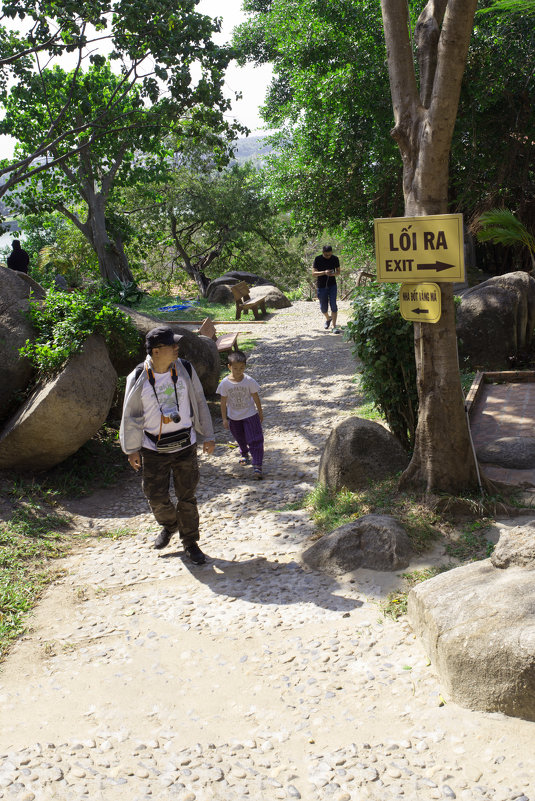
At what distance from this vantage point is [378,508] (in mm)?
5285

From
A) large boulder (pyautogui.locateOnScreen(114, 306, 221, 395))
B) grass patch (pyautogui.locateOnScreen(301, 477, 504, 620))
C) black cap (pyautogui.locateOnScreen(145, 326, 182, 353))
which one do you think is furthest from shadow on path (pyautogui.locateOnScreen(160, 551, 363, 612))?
large boulder (pyautogui.locateOnScreen(114, 306, 221, 395))

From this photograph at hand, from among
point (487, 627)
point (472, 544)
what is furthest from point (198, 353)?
point (487, 627)

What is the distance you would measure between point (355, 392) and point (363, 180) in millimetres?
5734

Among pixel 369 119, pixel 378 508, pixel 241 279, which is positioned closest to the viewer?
pixel 378 508

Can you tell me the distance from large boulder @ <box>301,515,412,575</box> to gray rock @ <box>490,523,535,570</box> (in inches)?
37.9

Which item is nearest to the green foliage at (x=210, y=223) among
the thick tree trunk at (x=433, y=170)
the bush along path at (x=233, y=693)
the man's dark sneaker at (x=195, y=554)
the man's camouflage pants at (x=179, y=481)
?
the thick tree trunk at (x=433, y=170)

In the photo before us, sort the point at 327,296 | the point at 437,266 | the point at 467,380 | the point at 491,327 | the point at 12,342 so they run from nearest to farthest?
the point at 437,266
the point at 12,342
the point at 467,380
the point at 491,327
the point at 327,296

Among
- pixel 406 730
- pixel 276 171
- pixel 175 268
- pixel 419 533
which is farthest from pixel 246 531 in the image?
pixel 175 268

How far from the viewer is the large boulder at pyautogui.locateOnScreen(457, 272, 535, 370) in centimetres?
921

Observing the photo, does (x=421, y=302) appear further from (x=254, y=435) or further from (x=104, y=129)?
(x=104, y=129)

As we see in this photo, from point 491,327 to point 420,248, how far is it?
15.7 feet

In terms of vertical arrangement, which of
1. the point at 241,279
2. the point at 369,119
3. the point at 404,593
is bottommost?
the point at 404,593

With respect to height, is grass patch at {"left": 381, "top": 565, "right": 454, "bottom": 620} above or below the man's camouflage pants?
below

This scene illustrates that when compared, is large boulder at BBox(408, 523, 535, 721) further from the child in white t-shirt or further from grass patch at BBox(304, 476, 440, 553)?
the child in white t-shirt
